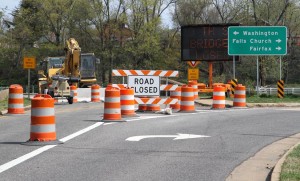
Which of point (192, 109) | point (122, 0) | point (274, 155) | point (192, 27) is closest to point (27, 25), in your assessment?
point (122, 0)

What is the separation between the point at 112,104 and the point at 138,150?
17.7ft

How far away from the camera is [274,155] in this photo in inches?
393

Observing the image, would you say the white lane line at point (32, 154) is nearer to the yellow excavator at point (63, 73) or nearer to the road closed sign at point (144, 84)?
the road closed sign at point (144, 84)

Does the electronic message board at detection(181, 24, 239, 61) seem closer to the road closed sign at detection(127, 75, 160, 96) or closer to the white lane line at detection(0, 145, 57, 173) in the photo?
the road closed sign at detection(127, 75, 160, 96)

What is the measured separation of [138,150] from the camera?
10.4m

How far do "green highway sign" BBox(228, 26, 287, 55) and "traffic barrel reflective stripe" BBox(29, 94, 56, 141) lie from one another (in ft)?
77.6

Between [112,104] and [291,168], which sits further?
[112,104]

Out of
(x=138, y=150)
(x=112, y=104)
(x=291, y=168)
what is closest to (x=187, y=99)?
(x=112, y=104)

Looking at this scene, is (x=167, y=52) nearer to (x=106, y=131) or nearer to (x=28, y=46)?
(x=28, y=46)

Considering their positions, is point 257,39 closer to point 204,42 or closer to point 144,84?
point 204,42

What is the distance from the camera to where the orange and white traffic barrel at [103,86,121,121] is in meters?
15.7

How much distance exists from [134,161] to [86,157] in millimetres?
904

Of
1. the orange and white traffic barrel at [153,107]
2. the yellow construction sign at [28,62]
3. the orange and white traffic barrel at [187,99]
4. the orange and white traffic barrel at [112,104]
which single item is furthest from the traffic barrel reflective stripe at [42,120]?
the yellow construction sign at [28,62]

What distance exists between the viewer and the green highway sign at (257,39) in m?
33.8
